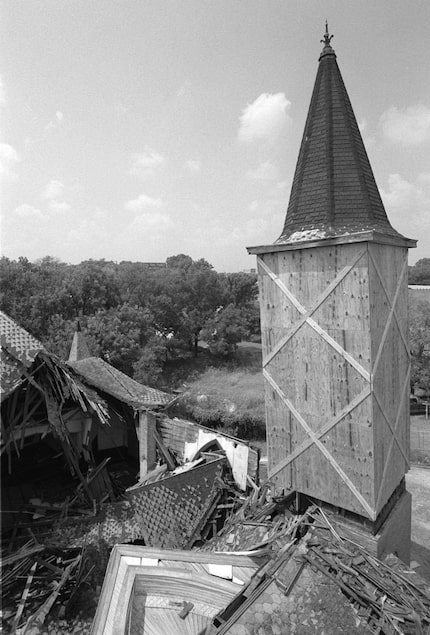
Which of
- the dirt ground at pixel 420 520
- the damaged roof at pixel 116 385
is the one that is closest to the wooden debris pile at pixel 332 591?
the dirt ground at pixel 420 520

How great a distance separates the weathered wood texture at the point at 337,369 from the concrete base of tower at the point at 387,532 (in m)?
0.41

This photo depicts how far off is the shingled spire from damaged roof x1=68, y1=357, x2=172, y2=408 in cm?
886

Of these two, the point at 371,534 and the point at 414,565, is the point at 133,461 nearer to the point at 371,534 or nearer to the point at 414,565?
the point at 414,565

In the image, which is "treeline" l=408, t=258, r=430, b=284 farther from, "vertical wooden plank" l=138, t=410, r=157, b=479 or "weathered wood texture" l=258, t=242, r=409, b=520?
"weathered wood texture" l=258, t=242, r=409, b=520

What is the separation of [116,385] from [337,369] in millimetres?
10002

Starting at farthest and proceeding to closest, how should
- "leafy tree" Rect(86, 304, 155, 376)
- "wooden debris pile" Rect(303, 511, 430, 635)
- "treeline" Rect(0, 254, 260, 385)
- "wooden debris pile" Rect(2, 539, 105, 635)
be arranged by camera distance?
"treeline" Rect(0, 254, 260, 385) → "leafy tree" Rect(86, 304, 155, 376) → "wooden debris pile" Rect(2, 539, 105, 635) → "wooden debris pile" Rect(303, 511, 430, 635)

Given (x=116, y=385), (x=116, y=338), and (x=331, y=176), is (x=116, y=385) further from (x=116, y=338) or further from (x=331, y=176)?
(x=116, y=338)

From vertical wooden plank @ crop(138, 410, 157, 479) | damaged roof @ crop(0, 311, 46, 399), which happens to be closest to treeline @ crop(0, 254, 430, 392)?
vertical wooden plank @ crop(138, 410, 157, 479)

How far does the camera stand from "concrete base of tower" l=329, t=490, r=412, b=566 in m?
5.67

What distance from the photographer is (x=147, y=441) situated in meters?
12.4

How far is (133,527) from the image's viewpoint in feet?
32.2

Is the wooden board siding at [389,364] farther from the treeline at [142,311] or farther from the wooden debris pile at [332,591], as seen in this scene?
the treeline at [142,311]

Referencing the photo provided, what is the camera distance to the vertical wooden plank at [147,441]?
1232cm

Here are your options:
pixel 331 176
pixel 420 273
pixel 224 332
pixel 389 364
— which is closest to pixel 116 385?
pixel 389 364
